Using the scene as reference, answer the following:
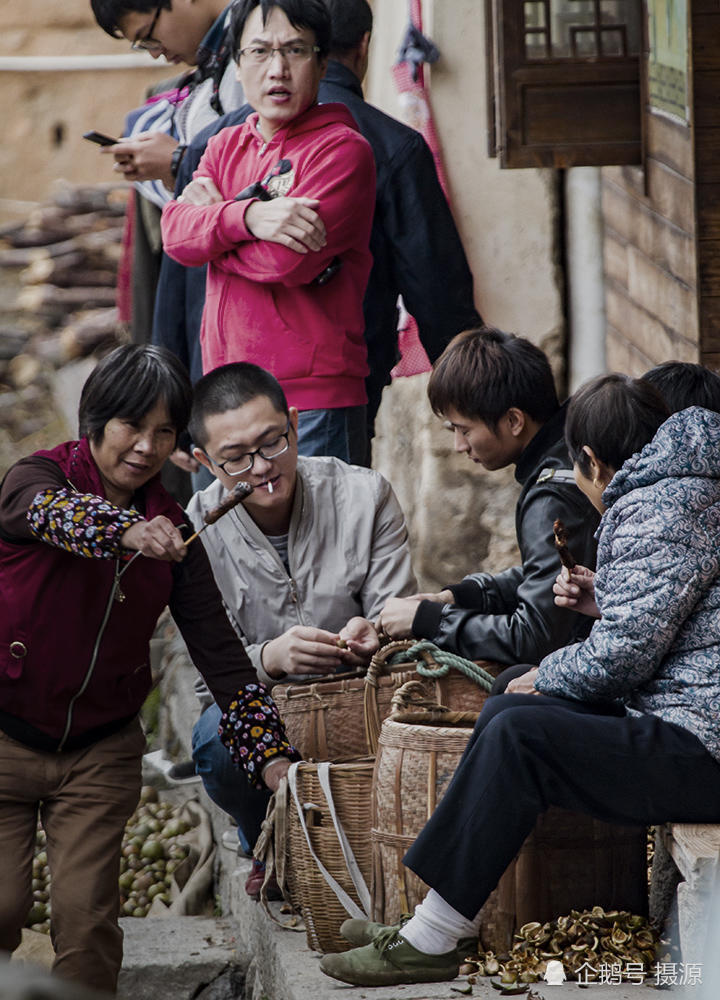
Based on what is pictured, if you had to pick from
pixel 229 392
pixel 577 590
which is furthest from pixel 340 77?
pixel 577 590

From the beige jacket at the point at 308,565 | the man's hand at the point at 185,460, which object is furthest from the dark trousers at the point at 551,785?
the man's hand at the point at 185,460

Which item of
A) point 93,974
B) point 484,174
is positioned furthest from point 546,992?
point 484,174

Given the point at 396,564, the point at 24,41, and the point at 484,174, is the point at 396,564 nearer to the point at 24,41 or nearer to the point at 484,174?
the point at 484,174

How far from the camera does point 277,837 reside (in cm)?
316

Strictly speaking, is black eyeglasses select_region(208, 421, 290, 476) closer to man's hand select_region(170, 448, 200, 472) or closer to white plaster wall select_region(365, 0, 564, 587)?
man's hand select_region(170, 448, 200, 472)

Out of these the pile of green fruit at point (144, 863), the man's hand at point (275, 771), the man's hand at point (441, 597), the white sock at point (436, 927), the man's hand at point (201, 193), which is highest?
the man's hand at point (201, 193)

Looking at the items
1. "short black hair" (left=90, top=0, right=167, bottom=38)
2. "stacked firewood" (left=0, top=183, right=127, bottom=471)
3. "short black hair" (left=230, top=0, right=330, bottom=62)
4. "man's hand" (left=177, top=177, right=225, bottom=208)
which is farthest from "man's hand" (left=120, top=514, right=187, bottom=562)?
"stacked firewood" (left=0, top=183, right=127, bottom=471)

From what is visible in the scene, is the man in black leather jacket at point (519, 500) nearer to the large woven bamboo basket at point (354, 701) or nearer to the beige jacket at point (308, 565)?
the large woven bamboo basket at point (354, 701)

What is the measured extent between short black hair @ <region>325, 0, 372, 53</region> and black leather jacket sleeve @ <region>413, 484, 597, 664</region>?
6.57 feet

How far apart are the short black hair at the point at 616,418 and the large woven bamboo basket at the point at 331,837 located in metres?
0.84

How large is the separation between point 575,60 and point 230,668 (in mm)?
2239

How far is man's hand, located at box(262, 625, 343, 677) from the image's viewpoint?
11.5ft

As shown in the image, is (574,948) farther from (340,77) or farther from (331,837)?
(340,77)

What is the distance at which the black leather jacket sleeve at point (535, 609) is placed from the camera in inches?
129
